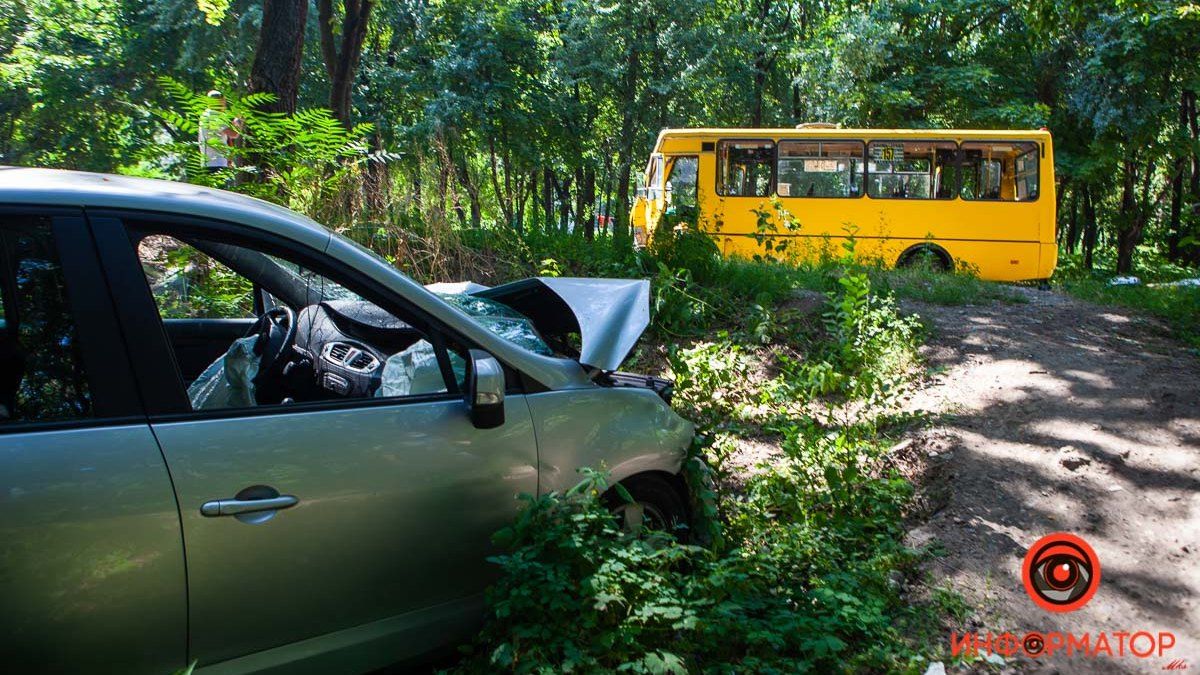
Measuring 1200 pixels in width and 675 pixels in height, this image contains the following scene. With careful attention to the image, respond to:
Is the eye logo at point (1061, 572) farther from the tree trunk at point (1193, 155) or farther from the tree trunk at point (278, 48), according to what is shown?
the tree trunk at point (1193, 155)

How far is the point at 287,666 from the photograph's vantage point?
2617mm

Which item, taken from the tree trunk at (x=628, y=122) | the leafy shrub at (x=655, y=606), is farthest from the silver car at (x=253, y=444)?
the tree trunk at (x=628, y=122)

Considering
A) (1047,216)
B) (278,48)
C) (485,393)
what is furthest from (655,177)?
(485,393)

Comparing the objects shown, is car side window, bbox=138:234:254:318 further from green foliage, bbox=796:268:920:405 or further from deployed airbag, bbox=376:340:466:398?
green foliage, bbox=796:268:920:405

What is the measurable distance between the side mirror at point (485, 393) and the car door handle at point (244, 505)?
2.07 ft

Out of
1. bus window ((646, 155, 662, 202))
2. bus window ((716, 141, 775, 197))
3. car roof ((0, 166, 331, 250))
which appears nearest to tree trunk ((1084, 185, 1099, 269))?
bus window ((716, 141, 775, 197))

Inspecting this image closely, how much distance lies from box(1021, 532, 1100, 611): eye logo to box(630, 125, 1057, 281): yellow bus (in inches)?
483

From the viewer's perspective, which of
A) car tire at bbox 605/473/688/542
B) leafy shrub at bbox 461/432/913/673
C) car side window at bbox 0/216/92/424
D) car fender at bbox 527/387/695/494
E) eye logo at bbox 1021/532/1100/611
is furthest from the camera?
eye logo at bbox 1021/532/1100/611

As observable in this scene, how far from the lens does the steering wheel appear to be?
3.23 metres

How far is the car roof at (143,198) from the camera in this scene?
2.41m

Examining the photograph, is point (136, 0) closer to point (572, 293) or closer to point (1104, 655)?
point (572, 293)

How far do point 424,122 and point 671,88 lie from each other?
6280 millimetres

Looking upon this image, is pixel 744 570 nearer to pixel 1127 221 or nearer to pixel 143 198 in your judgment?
pixel 143 198

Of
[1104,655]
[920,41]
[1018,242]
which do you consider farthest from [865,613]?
[920,41]
